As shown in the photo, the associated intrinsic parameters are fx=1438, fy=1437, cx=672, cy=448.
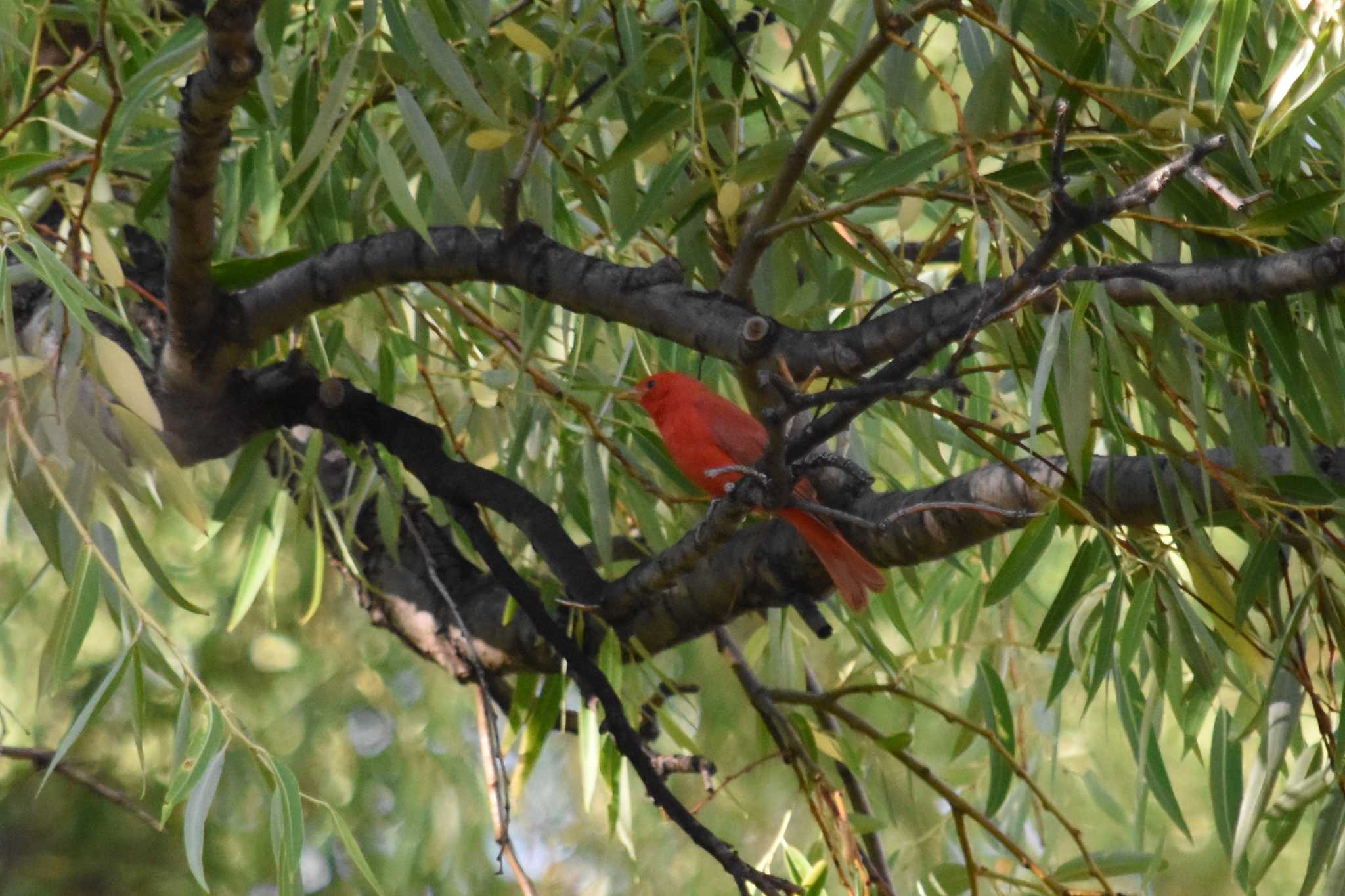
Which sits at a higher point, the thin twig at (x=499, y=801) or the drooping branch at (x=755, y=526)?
the drooping branch at (x=755, y=526)

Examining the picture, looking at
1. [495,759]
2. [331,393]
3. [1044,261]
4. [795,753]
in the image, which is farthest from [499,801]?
[1044,261]

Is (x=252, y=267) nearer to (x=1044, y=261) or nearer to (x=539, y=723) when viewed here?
(x=539, y=723)

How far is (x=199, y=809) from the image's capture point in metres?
1.43

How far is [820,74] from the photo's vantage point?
1912 millimetres

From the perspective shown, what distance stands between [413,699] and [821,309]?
2.13 meters

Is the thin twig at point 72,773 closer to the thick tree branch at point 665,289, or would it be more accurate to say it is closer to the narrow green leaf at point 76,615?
the narrow green leaf at point 76,615

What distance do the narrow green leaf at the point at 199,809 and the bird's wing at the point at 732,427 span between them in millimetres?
1405

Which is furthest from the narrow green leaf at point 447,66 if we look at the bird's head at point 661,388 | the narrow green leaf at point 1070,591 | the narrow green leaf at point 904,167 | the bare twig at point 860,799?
the bare twig at point 860,799

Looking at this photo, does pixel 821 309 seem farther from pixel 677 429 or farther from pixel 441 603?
pixel 441 603

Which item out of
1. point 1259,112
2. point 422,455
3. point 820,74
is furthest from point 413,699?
point 1259,112

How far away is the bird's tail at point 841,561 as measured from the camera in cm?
203

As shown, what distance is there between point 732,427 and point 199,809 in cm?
167

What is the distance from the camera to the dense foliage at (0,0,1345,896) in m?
1.58

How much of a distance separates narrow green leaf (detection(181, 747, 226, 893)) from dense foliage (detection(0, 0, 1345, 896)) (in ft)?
0.03
